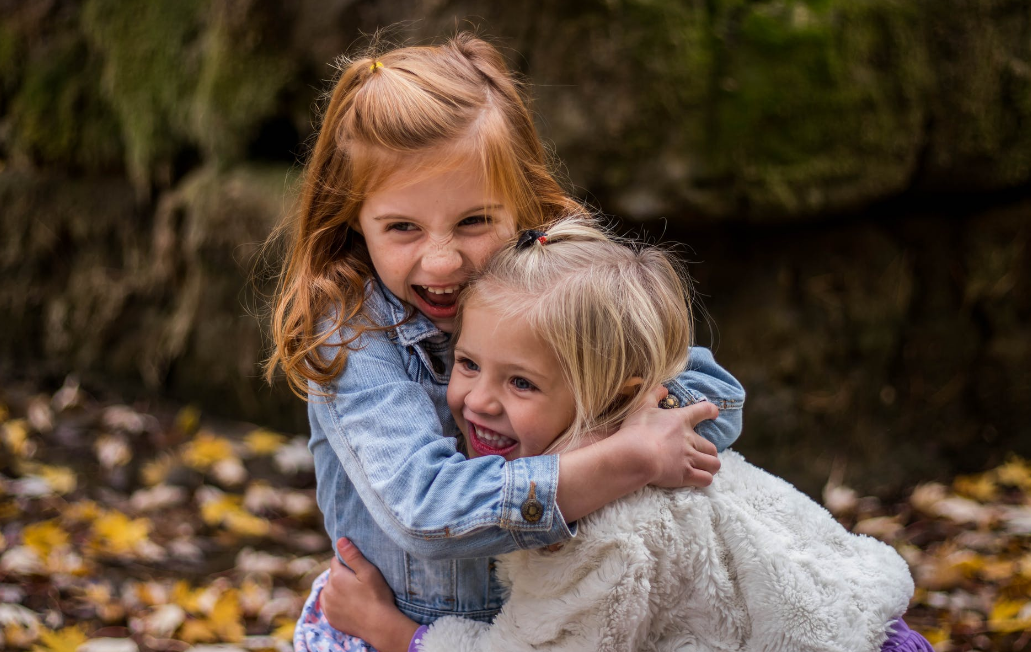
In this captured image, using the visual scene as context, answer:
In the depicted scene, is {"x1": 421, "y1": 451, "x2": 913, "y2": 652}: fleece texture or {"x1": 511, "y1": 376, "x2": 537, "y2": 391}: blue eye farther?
{"x1": 511, "y1": 376, "x2": 537, "y2": 391}: blue eye

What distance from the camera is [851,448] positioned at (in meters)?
3.91

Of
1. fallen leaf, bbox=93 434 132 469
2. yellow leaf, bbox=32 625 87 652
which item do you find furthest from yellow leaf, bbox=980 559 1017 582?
fallen leaf, bbox=93 434 132 469

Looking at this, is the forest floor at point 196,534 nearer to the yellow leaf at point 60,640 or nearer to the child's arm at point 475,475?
the yellow leaf at point 60,640

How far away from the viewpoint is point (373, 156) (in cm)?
175

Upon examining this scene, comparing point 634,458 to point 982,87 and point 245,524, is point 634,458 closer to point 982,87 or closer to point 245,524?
point 245,524

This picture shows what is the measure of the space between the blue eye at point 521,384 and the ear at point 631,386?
0.53ft

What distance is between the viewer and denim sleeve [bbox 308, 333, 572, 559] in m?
1.51

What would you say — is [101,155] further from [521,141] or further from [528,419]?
[528,419]

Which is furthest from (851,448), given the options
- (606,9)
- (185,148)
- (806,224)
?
(185,148)

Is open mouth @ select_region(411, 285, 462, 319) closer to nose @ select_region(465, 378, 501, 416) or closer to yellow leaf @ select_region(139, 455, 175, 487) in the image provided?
nose @ select_region(465, 378, 501, 416)

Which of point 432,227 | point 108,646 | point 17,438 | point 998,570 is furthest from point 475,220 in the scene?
point 17,438

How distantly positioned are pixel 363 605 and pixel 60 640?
1409 millimetres

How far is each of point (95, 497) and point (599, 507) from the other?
286 centimetres

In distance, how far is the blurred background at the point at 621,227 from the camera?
3.29 m
